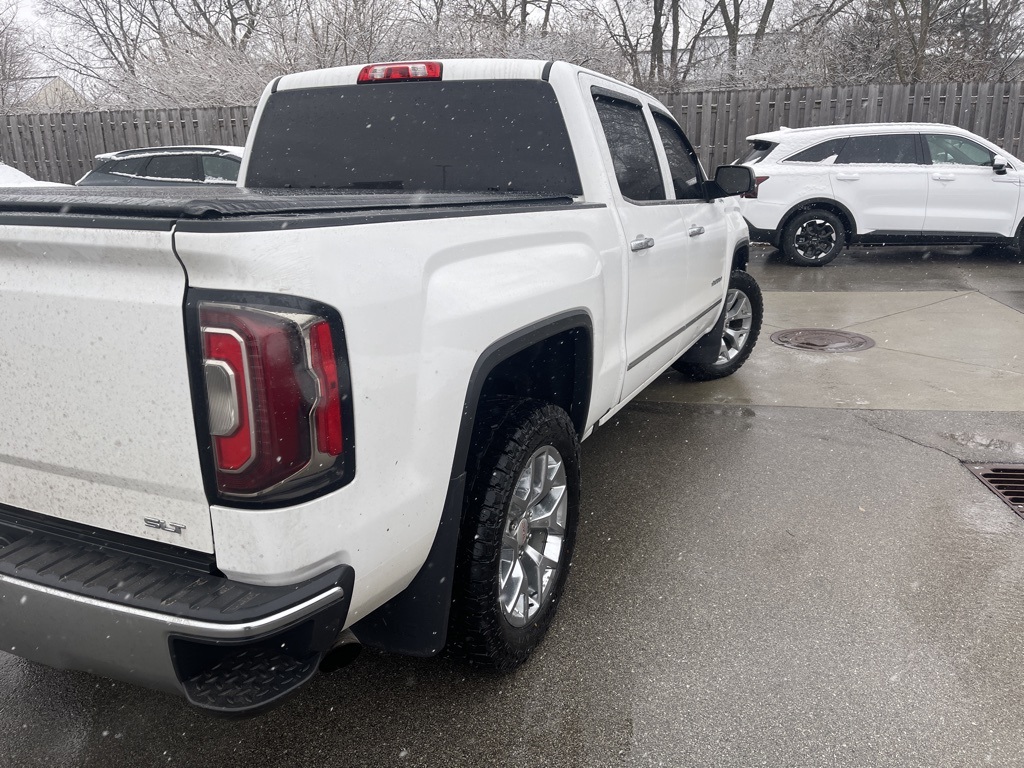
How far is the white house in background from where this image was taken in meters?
25.5

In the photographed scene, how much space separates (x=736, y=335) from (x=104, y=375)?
4780mm

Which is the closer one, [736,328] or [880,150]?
[736,328]

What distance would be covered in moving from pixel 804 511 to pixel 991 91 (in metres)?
12.8

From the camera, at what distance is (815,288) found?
9266 millimetres

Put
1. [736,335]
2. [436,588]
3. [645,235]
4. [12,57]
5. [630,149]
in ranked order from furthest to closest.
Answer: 1. [12,57]
2. [736,335]
3. [630,149]
4. [645,235]
5. [436,588]

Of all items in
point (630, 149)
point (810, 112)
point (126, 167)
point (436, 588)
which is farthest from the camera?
point (810, 112)

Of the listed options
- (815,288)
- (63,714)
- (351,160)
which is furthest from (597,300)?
(815,288)

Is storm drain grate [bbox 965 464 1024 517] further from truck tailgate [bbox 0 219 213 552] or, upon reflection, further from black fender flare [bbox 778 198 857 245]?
black fender flare [bbox 778 198 857 245]

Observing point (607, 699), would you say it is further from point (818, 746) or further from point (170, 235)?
point (170, 235)

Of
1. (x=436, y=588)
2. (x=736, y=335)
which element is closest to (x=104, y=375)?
(x=436, y=588)

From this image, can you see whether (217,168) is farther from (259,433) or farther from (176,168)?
(259,433)

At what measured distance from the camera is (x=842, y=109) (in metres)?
13.5

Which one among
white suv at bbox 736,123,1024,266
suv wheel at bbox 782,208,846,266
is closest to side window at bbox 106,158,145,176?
white suv at bbox 736,123,1024,266

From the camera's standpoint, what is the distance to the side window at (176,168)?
10.8m
